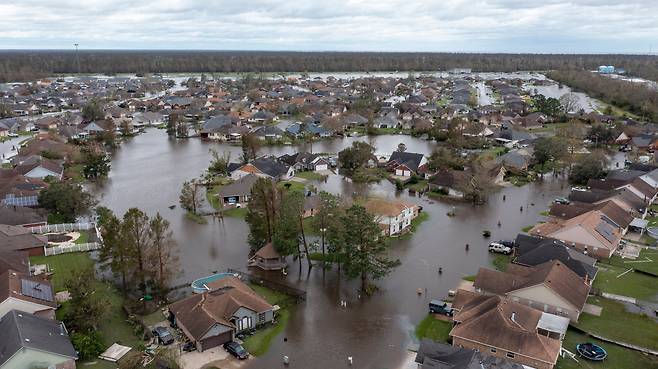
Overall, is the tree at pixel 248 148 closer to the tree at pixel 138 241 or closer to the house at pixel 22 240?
the house at pixel 22 240

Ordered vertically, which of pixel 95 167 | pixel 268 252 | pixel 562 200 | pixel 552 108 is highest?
pixel 552 108

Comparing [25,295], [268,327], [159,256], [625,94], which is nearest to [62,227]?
[25,295]

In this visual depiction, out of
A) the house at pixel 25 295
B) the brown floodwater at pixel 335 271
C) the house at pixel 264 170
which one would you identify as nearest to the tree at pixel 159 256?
the brown floodwater at pixel 335 271

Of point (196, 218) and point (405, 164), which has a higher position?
point (405, 164)

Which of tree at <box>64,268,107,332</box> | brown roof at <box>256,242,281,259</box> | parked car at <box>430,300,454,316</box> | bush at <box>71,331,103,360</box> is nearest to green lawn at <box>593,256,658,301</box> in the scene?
parked car at <box>430,300,454,316</box>

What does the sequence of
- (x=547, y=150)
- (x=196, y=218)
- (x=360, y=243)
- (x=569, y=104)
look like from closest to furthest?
(x=360, y=243) → (x=196, y=218) → (x=547, y=150) → (x=569, y=104)

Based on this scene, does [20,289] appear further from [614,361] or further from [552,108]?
[552,108]
